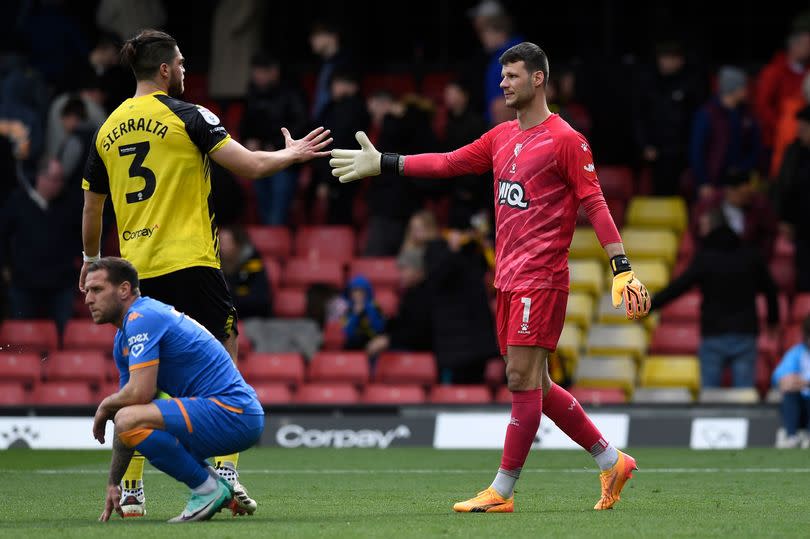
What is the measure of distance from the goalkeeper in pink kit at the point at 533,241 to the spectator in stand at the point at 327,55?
866 centimetres

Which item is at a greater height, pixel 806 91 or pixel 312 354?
pixel 806 91

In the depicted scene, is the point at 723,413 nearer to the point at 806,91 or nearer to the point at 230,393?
the point at 806,91

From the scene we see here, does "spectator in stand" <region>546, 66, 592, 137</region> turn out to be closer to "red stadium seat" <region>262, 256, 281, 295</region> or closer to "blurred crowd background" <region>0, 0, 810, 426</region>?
"blurred crowd background" <region>0, 0, 810, 426</region>

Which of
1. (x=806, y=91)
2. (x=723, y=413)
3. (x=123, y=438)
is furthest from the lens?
(x=806, y=91)

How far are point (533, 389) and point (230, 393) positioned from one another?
5.04 ft

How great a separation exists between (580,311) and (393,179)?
2239 millimetres

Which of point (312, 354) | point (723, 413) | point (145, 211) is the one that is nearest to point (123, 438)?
point (145, 211)

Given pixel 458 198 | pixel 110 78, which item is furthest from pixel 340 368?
pixel 110 78

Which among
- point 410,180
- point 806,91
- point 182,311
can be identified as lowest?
point 182,311

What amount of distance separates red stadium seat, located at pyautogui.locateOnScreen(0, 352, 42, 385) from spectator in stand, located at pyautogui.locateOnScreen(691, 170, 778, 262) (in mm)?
6466

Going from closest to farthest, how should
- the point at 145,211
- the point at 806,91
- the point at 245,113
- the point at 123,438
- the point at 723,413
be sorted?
the point at 123,438
the point at 145,211
the point at 723,413
the point at 806,91
the point at 245,113

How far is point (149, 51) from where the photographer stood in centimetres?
812

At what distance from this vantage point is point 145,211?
319 inches

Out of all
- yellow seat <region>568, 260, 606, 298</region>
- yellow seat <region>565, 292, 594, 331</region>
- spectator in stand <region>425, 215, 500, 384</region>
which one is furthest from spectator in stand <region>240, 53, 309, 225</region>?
yellow seat <region>565, 292, 594, 331</region>
